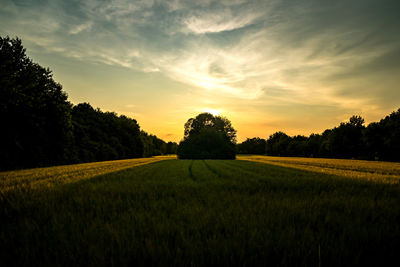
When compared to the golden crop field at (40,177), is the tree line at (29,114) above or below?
above

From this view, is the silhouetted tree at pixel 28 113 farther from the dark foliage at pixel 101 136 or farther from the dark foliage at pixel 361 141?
the dark foliage at pixel 361 141

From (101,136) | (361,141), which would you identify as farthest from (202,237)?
(361,141)

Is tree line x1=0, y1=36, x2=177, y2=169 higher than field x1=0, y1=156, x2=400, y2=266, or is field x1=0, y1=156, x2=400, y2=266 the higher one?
tree line x1=0, y1=36, x2=177, y2=169

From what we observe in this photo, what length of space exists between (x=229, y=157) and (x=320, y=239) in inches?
1781

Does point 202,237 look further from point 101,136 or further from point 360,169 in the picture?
point 101,136

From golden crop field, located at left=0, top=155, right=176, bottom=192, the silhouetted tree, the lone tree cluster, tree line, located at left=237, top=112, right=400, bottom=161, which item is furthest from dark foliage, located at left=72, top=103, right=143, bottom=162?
tree line, located at left=237, top=112, right=400, bottom=161

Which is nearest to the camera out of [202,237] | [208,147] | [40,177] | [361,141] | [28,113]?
[202,237]

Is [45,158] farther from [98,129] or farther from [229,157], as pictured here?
[229,157]

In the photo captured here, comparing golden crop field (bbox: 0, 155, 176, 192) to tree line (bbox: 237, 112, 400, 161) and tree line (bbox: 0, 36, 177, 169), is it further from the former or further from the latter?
tree line (bbox: 237, 112, 400, 161)

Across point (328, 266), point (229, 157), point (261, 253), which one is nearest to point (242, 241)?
point (261, 253)

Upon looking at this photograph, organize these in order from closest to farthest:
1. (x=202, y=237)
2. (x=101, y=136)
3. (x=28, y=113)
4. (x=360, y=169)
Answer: (x=202, y=237) < (x=360, y=169) < (x=28, y=113) < (x=101, y=136)

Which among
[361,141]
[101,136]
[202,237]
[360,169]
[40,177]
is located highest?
[361,141]

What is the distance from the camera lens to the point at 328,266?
176cm

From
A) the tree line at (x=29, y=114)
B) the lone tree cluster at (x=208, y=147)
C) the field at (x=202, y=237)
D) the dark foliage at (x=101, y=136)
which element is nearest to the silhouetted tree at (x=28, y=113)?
the tree line at (x=29, y=114)
